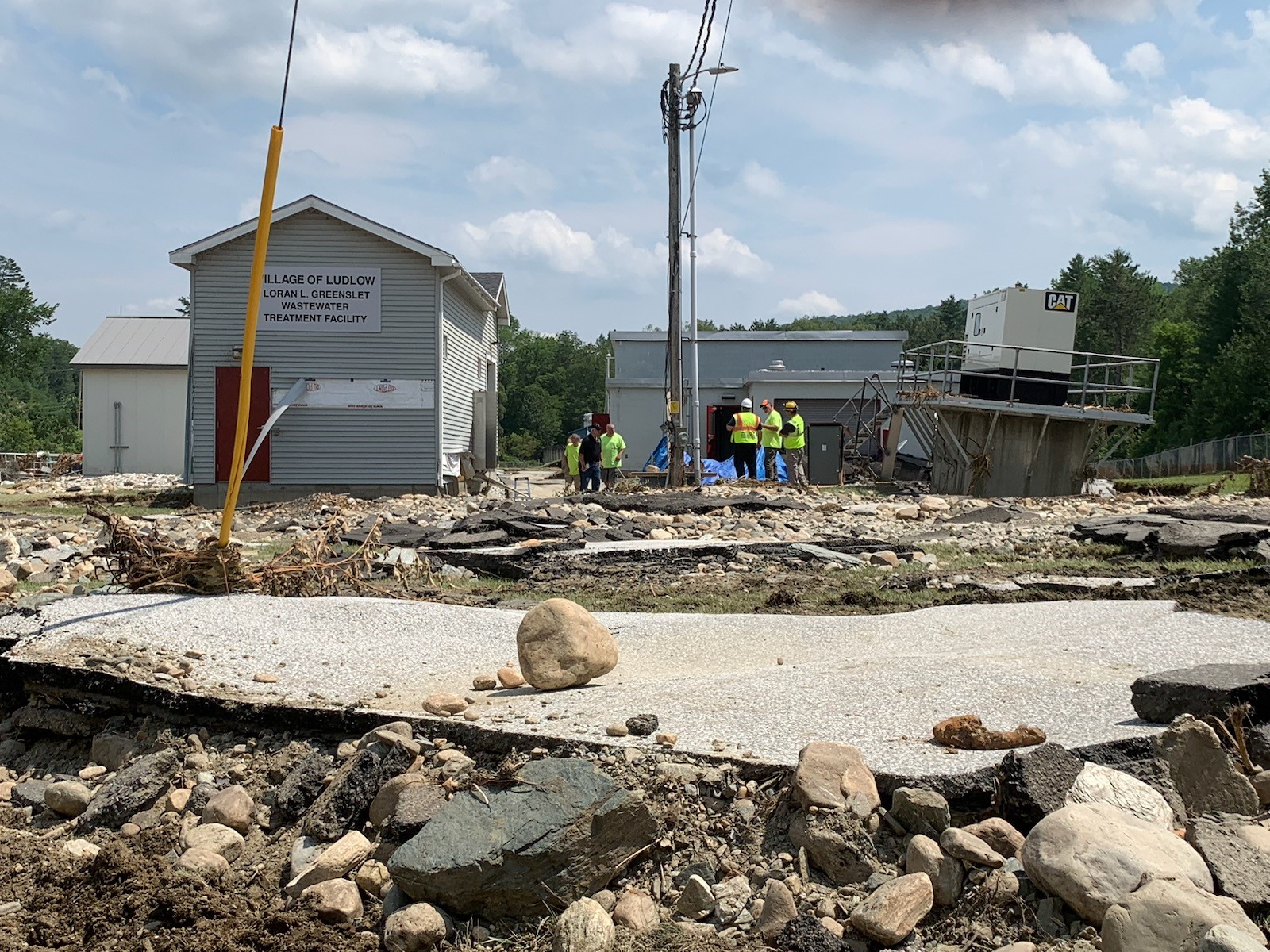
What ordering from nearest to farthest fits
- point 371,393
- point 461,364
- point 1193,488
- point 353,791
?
point 353,791, point 371,393, point 1193,488, point 461,364

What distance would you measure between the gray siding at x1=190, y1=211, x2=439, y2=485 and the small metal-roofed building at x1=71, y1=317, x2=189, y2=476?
15.6m

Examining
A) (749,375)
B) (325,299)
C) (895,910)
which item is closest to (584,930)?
(895,910)

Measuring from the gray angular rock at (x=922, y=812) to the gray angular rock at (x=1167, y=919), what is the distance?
0.70 m

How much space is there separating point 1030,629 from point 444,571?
661cm

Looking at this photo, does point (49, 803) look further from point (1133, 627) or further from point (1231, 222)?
point (1231, 222)

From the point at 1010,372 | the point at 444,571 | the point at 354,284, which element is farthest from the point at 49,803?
the point at 1010,372

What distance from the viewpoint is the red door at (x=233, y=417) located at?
23.8 m

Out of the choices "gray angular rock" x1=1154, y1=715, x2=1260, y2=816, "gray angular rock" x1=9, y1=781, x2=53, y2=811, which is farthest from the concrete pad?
"gray angular rock" x1=9, y1=781, x2=53, y2=811

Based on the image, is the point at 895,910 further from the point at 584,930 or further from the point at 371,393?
the point at 371,393

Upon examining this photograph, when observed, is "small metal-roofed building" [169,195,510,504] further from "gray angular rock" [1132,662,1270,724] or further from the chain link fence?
the chain link fence

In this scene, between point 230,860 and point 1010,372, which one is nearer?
point 230,860

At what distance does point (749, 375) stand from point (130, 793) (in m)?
38.6

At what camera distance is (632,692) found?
20.1ft

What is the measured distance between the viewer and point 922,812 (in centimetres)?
443
